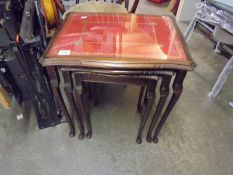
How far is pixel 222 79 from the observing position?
1.55m

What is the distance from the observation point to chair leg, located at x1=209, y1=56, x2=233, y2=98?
4.90ft

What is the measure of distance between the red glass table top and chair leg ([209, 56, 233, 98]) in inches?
27.2

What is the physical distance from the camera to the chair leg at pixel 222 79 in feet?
4.90

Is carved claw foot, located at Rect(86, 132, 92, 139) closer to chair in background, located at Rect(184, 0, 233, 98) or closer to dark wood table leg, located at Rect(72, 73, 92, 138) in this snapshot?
dark wood table leg, located at Rect(72, 73, 92, 138)

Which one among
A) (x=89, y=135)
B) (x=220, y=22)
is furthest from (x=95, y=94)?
(x=220, y=22)

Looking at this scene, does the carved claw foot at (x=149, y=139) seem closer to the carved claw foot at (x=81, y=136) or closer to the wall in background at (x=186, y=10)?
the carved claw foot at (x=81, y=136)

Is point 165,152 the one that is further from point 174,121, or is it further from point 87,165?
point 87,165

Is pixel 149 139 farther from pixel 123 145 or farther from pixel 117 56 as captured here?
pixel 117 56

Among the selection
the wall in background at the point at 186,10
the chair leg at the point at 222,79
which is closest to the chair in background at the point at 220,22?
the chair leg at the point at 222,79

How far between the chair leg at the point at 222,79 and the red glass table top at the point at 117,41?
0.69 metres

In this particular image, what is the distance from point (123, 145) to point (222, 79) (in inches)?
37.4

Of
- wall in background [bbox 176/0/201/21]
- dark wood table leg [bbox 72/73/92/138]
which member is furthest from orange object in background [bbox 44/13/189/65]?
wall in background [bbox 176/0/201/21]

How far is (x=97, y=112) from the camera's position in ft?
4.80

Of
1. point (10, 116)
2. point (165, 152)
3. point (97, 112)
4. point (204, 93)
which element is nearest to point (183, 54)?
point (165, 152)
